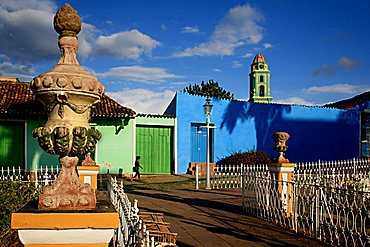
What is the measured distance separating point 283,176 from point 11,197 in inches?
204

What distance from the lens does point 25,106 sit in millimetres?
15602

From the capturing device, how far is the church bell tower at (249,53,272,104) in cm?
3078

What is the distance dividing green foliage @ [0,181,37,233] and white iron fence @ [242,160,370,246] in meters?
4.62

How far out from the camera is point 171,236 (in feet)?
18.2

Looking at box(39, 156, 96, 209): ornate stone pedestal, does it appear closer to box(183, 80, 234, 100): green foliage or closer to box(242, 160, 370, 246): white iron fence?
box(242, 160, 370, 246): white iron fence

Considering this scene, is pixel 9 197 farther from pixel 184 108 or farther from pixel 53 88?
pixel 184 108

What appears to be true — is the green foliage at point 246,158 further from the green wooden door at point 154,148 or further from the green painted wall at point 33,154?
the green painted wall at point 33,154

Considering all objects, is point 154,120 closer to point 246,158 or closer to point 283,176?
point 246,158

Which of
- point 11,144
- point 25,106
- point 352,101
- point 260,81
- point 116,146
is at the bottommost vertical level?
point 116,146

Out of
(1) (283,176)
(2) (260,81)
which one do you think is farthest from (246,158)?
(2) (260,81)

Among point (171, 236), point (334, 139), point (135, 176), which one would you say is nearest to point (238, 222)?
point (171, 236)

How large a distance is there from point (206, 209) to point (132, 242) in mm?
5999

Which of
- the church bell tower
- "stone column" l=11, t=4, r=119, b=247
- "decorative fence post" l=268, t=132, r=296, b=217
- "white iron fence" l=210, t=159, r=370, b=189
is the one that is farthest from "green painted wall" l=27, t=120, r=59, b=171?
the church bell tower

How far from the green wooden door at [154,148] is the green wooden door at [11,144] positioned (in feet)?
16.2
